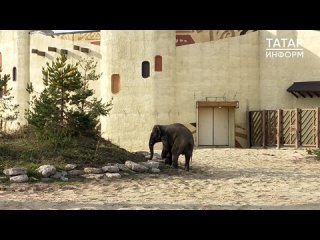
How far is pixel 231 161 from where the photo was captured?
19.4m

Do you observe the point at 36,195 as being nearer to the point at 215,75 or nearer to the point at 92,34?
the point at 215,75

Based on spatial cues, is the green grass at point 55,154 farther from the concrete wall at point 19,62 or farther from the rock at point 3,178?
the concrete wall at point 19,62

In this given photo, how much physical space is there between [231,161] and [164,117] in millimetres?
8808

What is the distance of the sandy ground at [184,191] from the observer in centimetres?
995

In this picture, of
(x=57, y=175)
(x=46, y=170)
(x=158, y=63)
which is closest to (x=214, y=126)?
(x=158, y=63)

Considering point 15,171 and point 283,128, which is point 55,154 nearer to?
point 15,171

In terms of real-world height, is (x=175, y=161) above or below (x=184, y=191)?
above

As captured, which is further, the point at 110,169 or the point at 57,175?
the point at 110,169

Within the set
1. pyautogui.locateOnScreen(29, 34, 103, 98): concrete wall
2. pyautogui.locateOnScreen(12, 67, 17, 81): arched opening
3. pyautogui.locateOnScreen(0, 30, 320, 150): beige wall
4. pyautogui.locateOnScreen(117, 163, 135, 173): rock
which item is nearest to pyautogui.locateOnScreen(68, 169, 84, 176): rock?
pyautogui.locateOnScreen(117, 163, 135, 173): rock

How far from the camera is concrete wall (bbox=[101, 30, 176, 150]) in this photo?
27562 millimetres

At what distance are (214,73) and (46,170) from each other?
55.9 ft

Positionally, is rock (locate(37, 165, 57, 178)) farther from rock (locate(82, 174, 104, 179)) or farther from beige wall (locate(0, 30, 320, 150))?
beige wall (locate(0, 30, 320, 150))

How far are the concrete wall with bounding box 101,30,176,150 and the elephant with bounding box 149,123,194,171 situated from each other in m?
11.2

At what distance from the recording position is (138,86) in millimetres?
27797
